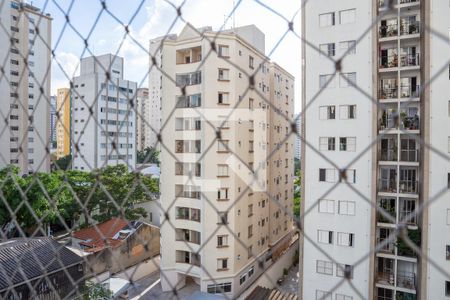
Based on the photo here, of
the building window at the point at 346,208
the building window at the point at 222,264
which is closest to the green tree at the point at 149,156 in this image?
the building window at the point at 222,264

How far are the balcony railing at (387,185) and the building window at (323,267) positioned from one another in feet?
2.71

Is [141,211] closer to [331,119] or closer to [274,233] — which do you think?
[274,233]

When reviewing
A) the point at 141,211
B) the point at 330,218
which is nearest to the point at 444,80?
the point at 330,218

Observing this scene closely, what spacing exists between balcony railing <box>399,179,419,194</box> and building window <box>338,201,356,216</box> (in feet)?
1.55

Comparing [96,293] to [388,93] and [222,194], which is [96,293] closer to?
[222,194]

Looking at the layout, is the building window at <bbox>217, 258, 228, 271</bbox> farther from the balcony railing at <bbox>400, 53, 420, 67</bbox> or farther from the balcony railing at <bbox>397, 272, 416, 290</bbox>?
the balcony railing at <bbox>400, 53, 420, 67</bbox>

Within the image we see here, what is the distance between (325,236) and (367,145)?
3.01 ft

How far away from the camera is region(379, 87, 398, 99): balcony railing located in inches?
122

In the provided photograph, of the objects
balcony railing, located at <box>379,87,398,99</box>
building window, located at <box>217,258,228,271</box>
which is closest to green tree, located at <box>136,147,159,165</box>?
building window, located at <box>217,258,228,271</box>

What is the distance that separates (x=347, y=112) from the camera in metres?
2.97

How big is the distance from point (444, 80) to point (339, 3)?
1.08 m

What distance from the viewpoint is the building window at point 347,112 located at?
117 inches

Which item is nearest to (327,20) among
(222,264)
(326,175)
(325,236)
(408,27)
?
(408,27)

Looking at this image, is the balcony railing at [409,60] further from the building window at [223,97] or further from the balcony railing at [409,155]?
the building window at [223,97]
